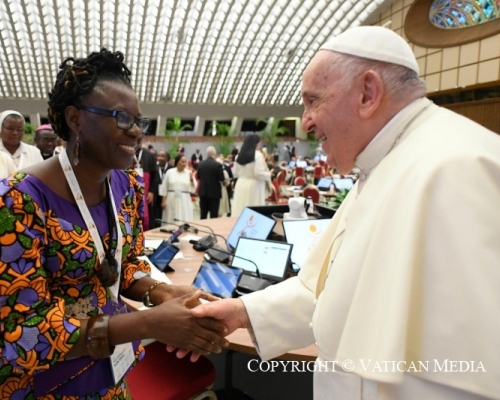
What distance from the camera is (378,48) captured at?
111cm

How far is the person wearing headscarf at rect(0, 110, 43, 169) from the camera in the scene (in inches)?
156

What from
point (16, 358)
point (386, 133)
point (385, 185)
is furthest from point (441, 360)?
point (16, 358)

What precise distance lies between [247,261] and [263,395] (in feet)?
3.63

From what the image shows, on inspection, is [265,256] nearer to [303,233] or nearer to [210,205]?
[303,233]

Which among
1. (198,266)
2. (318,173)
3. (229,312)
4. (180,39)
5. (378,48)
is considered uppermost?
(180,39)

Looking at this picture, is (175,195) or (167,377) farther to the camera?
(175,195)

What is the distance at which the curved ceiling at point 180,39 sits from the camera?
2009 centimetres

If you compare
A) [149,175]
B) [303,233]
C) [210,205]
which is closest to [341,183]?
[210,205]

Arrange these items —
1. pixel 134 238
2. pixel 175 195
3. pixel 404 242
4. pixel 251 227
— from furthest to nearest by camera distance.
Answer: pixel 175 195
pixel 251 227
pixel 134 238
pixel 404 242

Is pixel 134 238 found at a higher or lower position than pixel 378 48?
lower

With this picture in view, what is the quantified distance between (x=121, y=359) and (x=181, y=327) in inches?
13.9

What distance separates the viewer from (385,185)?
1032 millimetres

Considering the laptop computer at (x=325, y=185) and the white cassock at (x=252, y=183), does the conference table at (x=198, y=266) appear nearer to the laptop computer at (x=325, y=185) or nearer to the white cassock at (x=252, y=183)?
the white cassock at (x=252, y=183)

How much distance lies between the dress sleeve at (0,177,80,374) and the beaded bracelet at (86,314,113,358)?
4 centimetres
